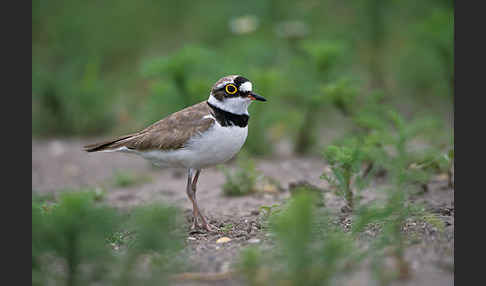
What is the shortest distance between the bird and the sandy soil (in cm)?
54

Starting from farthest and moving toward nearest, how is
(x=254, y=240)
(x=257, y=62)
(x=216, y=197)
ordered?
(x=257, y=62)
(x=216, y=197)
(x=254, y=240)

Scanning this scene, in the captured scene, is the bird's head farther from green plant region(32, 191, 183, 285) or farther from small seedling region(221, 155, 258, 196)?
green plant region(32, 191, 183, 285)

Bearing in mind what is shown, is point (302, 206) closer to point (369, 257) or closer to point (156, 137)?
point (369, 257)

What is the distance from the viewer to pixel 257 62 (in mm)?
8328

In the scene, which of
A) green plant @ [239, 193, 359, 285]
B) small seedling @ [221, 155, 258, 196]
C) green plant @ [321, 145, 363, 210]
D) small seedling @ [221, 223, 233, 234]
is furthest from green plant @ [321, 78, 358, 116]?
green plant @ [239, 193, 359, 285]

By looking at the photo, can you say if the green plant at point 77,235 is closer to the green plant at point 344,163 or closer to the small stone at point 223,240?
the small stone at point 223,240

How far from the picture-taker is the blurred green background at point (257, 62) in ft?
23.6

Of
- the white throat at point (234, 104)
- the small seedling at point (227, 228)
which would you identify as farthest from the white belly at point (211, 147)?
the small seedling at point (227, 228)

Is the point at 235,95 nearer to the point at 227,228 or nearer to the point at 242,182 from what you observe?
the point at 227,228

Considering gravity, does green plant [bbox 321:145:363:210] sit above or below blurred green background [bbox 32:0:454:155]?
below

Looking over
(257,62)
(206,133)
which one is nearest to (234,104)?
(206,133)

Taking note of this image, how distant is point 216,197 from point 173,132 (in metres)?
1.51

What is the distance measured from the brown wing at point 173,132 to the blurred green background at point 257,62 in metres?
1.76

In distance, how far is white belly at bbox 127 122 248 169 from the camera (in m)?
4.76
